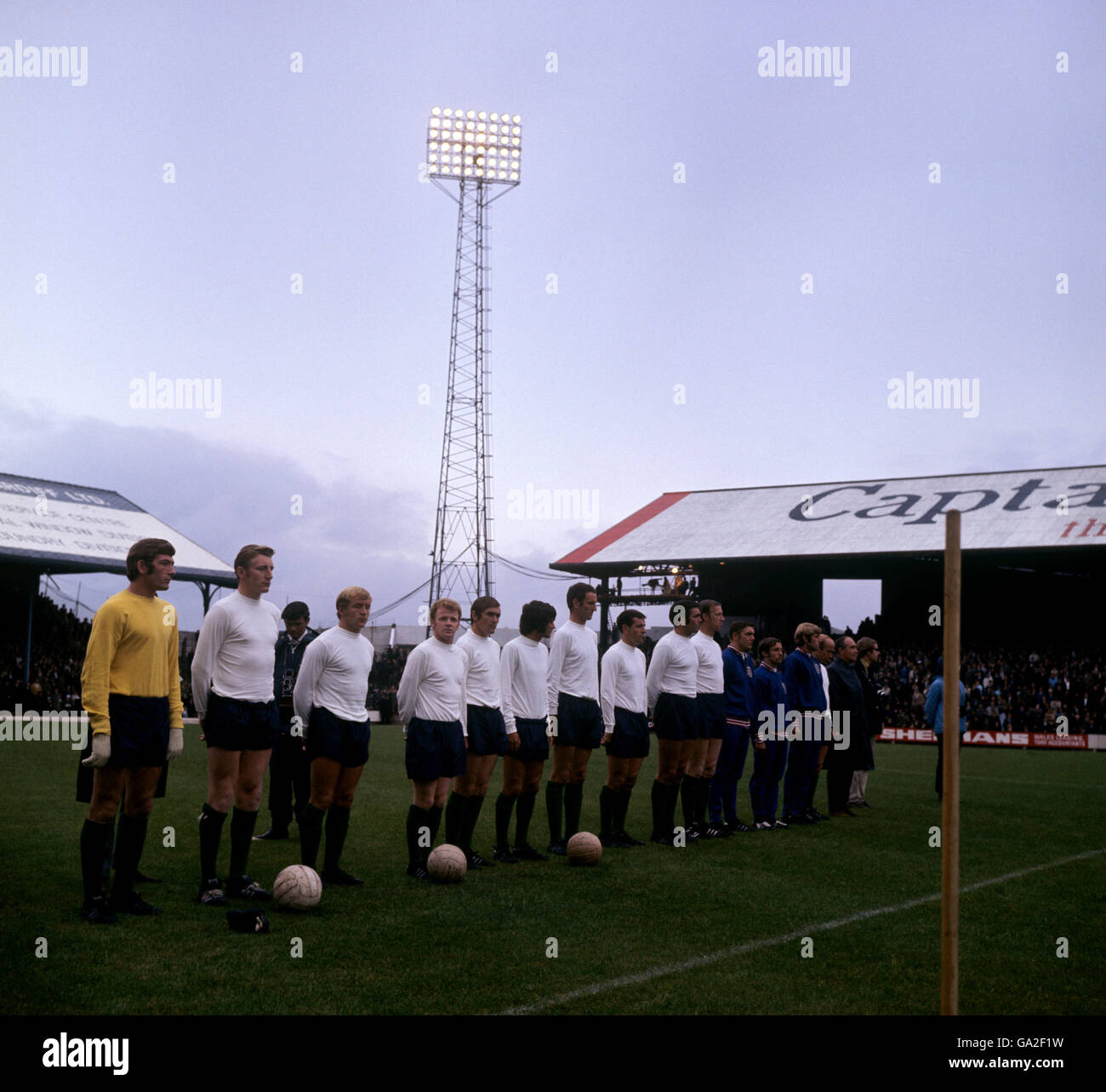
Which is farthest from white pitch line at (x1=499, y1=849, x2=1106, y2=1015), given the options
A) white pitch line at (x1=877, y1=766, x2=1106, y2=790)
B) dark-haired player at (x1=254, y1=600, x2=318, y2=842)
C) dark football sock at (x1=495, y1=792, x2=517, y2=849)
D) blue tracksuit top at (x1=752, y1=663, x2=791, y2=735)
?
white pitch line at (x1=877, y1=766, x2=1106, y2=790)

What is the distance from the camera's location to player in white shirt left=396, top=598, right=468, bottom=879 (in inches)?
319

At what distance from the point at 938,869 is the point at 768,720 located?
296cm

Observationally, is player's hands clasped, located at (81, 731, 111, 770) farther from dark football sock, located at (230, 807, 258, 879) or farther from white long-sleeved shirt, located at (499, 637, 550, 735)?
white long-sleeved shirt, located at (499, 637, 550, 735)

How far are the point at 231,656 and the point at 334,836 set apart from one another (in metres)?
1.62

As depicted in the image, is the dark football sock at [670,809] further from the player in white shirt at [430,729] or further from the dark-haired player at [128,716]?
the dark-haired player at [128,716]

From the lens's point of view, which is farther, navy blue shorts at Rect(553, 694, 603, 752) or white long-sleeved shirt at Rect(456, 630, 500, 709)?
navy blue shorts at Rect(553, 694, 603, 752)

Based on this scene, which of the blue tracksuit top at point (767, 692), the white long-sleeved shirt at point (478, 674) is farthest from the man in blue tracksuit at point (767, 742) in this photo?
the white long-sleeved shirt at point (478, 674)

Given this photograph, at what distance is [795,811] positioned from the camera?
12109mm

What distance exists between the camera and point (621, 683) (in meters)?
9.78

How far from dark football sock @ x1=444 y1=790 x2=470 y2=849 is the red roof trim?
30658 millimetres

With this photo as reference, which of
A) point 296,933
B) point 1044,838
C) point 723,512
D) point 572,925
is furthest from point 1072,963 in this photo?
point 723,512

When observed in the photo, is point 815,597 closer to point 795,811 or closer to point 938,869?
point 795,811

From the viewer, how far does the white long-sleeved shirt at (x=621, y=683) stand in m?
9.70

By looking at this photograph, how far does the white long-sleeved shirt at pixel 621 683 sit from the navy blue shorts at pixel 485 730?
1.23m
